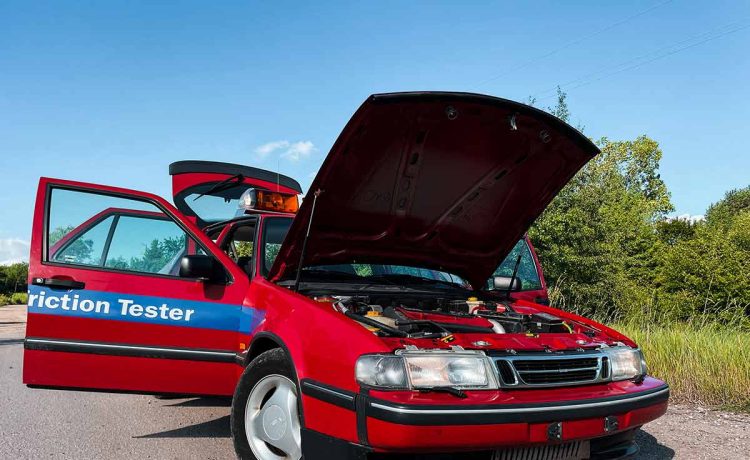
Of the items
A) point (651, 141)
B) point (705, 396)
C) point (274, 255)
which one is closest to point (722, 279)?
point (705, 396)

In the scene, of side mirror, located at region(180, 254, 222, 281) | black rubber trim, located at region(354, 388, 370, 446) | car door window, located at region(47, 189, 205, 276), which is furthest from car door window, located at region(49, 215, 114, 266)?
black rubber trim, located at region(354, 388, 370, 446)

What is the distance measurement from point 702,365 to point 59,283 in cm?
592

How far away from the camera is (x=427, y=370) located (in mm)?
2559

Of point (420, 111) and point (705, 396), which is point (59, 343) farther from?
point (705, 396)

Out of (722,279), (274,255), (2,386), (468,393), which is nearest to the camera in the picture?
(468,393)

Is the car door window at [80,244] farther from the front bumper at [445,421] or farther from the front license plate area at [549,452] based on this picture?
the front license plate area at [549,452]

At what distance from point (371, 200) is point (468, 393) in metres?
1.65

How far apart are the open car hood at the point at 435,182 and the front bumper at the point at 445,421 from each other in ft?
4.23

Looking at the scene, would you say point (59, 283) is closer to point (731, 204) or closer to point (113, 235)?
point (113, 235)

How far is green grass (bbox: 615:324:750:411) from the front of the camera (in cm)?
554

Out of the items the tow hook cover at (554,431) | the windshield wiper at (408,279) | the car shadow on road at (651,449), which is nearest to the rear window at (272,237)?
the windshield wiper at (408,279)

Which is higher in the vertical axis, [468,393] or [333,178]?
[333,178]

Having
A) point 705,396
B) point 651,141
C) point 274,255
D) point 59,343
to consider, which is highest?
point 651,141

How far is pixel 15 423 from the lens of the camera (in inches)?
183
